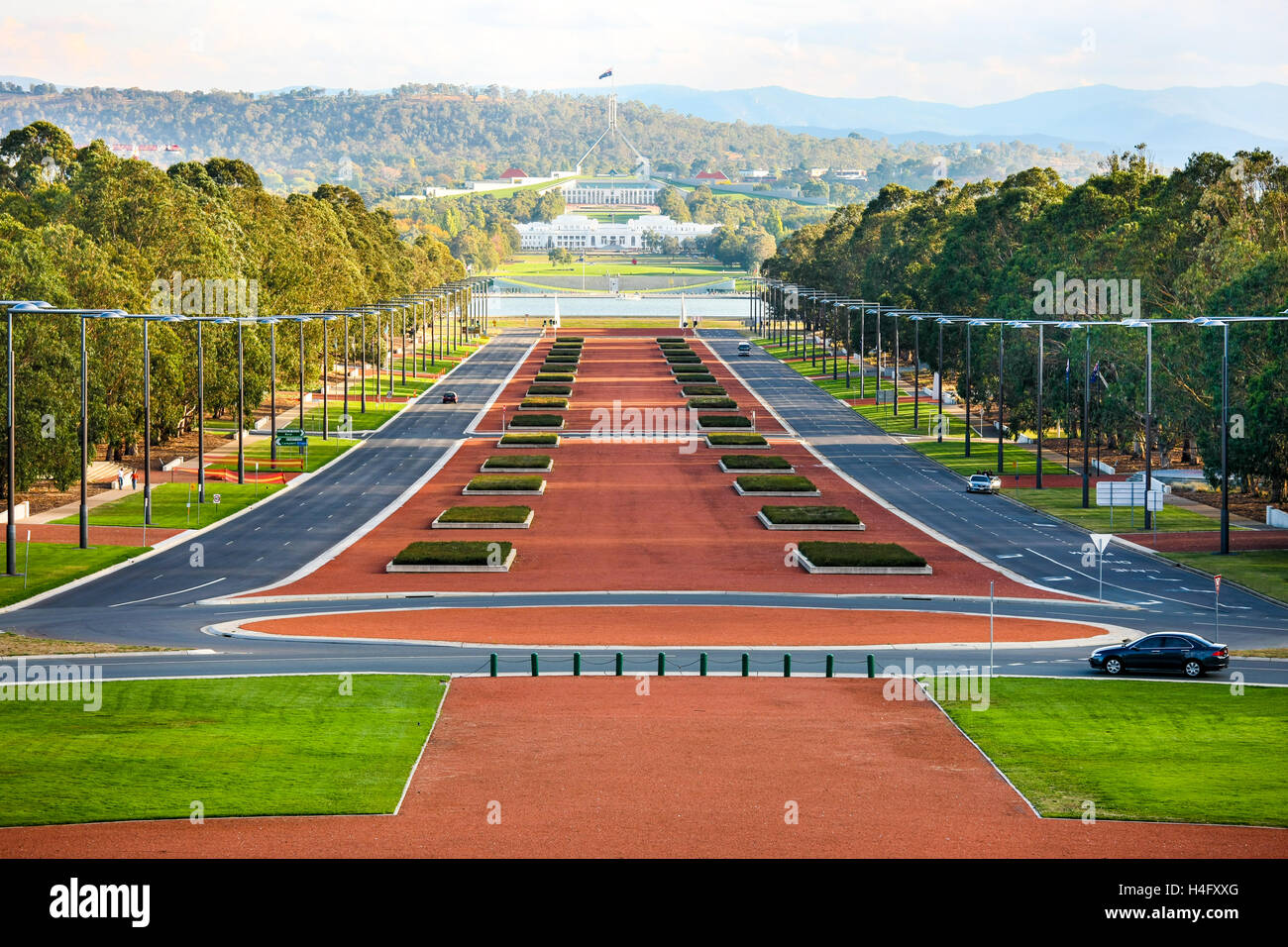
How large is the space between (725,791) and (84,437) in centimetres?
4803

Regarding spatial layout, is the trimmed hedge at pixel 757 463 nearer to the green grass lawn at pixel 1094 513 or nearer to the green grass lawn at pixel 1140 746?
the green grass lawn at pixel 1094 513

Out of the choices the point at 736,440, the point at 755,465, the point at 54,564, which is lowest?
the point at 54,564

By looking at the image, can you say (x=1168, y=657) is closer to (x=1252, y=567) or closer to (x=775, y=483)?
(x=1252, y=567)

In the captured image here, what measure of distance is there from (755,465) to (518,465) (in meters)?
15.5

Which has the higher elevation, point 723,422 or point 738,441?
point 723,422

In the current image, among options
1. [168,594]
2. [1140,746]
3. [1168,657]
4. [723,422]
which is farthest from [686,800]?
[723,422]

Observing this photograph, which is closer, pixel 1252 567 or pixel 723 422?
pixel 1252 567

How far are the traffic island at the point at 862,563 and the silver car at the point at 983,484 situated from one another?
25.8 metres

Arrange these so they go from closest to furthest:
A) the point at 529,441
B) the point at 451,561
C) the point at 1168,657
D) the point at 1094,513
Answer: the point at 1168,657, the point at 451,561, the point at 1094,513, the point at 529,441

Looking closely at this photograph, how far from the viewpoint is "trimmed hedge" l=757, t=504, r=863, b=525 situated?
78.3 m

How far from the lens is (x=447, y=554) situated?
67250 mm

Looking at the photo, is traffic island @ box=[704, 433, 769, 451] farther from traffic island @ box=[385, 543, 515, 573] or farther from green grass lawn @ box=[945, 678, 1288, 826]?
green grass lawn @ box=[945, 678, 1288, 826]

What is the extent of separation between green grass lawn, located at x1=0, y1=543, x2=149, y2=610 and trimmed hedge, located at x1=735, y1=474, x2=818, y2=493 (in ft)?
115
